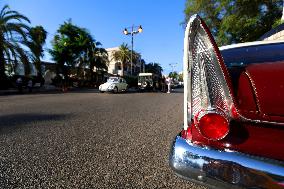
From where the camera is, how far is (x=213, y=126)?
1.96m

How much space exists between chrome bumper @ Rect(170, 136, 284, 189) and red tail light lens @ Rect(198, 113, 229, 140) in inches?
3.7

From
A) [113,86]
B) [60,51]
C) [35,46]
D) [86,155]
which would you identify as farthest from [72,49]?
[86,155]

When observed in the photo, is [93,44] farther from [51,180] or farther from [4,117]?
[51,180]

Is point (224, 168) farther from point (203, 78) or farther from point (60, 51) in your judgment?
point (60, 51)

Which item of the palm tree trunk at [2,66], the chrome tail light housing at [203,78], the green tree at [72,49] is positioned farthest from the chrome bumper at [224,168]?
the green tree at [72,49]

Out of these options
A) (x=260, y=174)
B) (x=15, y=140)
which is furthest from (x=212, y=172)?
(x=15, y=140)

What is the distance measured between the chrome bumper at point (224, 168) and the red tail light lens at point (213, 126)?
0.09 m

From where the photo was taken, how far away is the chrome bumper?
1.73 meters

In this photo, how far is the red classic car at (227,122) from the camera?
179 cm

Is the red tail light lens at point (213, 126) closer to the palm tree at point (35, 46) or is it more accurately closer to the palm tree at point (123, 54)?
the palm tree at point (35, 46)

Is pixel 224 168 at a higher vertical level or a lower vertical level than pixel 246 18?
lower

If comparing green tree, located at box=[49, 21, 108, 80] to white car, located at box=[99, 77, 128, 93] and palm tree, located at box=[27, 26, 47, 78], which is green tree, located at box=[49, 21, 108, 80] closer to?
palm tree, located at box=[27, 26, 47, 78]

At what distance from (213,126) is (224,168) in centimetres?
27

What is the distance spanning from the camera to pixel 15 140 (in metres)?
4.95
